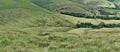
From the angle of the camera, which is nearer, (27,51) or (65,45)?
(27,51)

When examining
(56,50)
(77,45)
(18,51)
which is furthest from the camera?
(77,45)

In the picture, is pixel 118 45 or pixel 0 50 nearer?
pixel 0 50

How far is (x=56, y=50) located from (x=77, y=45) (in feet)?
9.08

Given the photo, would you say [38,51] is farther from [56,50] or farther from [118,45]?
[118,45]

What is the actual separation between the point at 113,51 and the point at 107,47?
114cm

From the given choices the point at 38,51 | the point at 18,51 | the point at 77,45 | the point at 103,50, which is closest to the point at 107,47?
the point at 103,50

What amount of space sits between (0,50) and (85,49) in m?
5.57

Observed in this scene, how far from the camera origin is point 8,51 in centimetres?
1931

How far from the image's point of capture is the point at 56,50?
20.2 m

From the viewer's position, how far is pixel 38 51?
1983cm

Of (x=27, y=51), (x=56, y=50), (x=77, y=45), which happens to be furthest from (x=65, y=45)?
(x=27, y=51)

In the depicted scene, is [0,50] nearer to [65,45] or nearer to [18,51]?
[18,51]

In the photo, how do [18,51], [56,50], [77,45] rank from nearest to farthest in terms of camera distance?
[18,51], [56,50], [77,45]

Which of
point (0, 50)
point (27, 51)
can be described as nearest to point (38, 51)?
point (27, 51)
